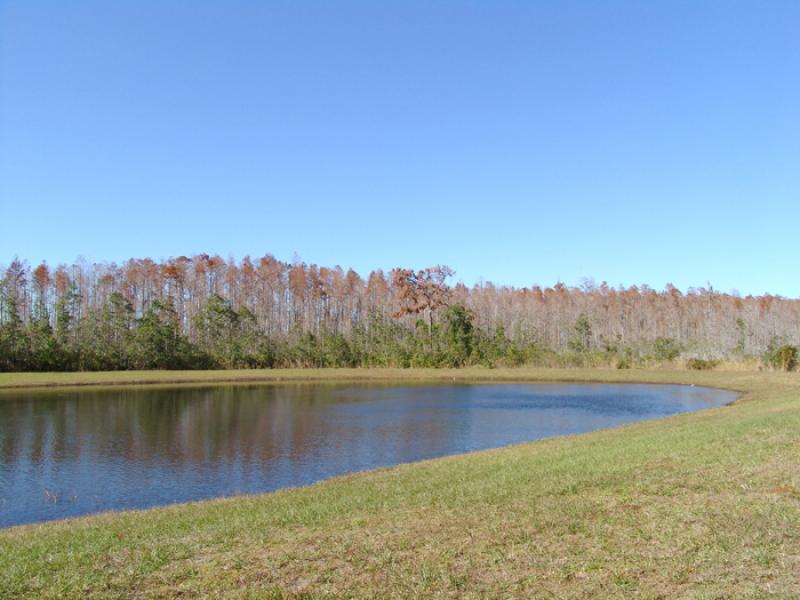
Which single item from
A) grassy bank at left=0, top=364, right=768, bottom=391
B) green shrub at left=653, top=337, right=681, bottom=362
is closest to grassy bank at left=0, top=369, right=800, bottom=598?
grassy bank at left=0, top=364, right=768, bottom=391

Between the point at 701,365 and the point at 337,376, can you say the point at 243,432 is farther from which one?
the point at 701,365

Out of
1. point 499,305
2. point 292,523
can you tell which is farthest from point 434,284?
point 292,523

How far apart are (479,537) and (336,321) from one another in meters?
84.6

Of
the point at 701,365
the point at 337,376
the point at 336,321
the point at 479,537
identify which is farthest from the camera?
Answer: the point at 336,321

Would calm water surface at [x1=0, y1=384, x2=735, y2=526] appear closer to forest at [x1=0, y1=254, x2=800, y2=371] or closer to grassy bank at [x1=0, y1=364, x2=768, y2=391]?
grassy bank at [x1=0, y1=364, x2=768, y2=391]

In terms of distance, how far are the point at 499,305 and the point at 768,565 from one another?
325 feet

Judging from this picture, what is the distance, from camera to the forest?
54.9 metres

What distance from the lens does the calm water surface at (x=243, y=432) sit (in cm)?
1463

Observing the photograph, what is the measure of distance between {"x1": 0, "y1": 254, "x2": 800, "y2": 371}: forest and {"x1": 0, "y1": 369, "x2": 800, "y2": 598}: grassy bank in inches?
1411

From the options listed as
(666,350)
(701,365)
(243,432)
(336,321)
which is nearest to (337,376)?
(701,365)

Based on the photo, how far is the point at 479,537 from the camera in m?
6.92

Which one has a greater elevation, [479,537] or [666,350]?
[666,350]

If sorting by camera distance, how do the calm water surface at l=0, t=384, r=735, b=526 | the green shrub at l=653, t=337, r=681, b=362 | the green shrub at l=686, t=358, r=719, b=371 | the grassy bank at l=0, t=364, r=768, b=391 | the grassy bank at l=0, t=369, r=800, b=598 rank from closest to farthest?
the grassy bank at l=0, t=369, r=800, b=598 < the calm water surface at l=0, t=384, r=735, b=526 < the grassy bank at l=0, t=364, r=768, b=391 < the green shrub at l=686, t=358, r=719, b=371 < the green shrub at l=653, t=337, r=681, b=362

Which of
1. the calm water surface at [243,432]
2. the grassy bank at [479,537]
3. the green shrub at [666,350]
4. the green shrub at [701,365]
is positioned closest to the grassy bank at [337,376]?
the green shrub at [701,365]
